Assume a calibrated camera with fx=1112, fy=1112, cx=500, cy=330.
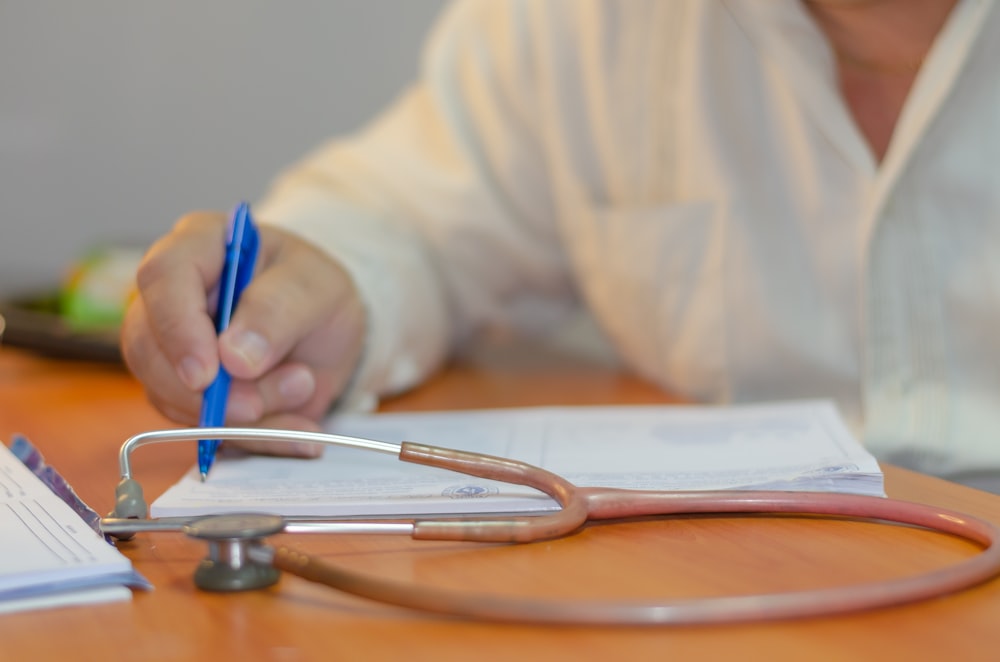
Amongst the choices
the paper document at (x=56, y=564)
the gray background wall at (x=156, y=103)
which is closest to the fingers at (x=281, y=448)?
the paper document at (x=56, y=564)

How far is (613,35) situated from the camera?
38.9 inches

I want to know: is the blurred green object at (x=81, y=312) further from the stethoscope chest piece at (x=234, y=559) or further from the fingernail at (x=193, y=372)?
the stethoscope chest piece at (x=234, y=559)

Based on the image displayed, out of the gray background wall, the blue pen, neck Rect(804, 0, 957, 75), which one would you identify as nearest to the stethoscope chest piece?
the blue pen

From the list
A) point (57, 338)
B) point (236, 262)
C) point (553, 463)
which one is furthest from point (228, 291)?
point (57, 338)

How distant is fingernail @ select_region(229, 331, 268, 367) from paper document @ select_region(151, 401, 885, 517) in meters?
0.06

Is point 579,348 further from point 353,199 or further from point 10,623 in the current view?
point 10,623

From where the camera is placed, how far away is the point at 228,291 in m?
0.66

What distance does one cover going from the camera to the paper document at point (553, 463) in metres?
0.52

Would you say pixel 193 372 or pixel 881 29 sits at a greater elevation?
pixel 881 29

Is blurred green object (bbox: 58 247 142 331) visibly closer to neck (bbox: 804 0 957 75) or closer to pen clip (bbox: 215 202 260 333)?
pen clip (bbox: 215 202 260 333)

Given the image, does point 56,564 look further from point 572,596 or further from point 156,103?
point 156,103

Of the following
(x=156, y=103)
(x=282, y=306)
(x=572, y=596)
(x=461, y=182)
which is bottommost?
(x=572, y=596)

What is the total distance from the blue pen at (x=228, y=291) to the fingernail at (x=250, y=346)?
2 centimetres

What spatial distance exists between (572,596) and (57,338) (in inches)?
30.4
